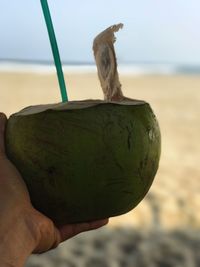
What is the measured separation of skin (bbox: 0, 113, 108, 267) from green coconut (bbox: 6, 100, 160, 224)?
0.02 m

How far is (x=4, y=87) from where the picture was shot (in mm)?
8992

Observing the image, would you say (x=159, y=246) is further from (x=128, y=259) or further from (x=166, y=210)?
(x=166, y=210)

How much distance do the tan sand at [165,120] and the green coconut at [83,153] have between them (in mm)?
3039

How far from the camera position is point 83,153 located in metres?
0.95

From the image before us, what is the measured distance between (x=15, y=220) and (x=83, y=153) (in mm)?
169

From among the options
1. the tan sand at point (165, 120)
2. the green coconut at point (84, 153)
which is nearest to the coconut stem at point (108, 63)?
the green coconut at point (84, 153)

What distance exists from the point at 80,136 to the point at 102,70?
0.77 ft

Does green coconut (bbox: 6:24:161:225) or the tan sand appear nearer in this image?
green coconut (bbox: 6:24:161:225)

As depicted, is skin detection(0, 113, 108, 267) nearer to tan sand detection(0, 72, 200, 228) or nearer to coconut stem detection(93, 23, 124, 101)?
coconut stem detection(93, 23, 124, 101)

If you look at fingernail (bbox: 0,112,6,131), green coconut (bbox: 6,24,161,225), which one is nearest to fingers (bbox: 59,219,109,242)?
green coconut (bbox: 6,24,161,225)

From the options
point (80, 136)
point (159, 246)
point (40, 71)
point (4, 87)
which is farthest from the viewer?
point (40, 71)

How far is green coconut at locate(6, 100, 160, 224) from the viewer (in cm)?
95

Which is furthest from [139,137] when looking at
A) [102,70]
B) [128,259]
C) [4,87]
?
[4,87]

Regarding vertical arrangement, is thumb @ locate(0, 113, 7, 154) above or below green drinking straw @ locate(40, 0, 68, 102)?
below
